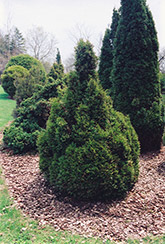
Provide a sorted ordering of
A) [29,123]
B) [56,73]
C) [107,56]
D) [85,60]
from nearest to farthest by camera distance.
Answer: [85,60] → [29,123] → [107,56] → [56,73]

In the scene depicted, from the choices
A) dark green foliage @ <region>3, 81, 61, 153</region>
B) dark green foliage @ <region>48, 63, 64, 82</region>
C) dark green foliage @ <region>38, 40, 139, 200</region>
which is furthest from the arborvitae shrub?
dark green foliage @ <region>38, 40, 139, 200</region>

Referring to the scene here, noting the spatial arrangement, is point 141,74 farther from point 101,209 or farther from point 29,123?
point 101,209

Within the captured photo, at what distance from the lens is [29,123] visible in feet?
22.2

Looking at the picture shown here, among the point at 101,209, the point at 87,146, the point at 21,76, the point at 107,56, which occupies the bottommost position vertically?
the point at 101,209

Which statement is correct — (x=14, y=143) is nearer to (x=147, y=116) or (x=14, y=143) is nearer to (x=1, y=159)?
(x=1, y=159)

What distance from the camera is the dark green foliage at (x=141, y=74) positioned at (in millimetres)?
5883

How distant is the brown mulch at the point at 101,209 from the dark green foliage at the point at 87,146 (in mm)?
221

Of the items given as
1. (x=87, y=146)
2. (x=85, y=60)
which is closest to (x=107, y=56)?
(x=85, y=60)

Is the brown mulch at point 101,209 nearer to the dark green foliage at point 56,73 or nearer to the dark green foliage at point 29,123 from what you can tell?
the dark green foliage at point 29,123

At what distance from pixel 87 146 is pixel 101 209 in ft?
→ 3.64

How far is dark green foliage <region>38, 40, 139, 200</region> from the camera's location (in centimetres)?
340

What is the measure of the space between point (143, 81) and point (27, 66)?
57.5 ft

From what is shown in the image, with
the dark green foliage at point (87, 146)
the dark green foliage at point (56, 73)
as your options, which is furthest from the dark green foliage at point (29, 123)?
the dark green foliage at point (56, 73)

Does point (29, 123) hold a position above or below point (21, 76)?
below
